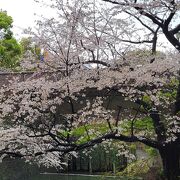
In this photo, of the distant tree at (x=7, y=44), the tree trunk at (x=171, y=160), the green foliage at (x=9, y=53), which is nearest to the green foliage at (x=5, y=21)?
the distant tree at (x=7, y=44)

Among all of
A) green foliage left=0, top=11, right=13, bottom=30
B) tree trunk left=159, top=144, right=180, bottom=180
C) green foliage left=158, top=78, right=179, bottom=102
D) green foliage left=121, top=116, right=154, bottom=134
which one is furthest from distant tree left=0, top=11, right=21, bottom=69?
tree trunk left=159, top=144, right=180, bottom=180

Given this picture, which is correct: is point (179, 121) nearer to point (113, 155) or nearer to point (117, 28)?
point (117, 28)

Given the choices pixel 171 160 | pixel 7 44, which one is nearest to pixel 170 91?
pixel 171 160

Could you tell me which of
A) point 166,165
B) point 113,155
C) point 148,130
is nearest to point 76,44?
point 148,130

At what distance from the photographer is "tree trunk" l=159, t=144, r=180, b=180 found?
7.26 metres

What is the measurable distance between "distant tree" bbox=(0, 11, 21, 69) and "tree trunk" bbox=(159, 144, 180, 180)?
12523mm

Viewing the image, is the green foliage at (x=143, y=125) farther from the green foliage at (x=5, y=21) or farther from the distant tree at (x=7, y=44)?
the green foliage at (x=5, y=21)

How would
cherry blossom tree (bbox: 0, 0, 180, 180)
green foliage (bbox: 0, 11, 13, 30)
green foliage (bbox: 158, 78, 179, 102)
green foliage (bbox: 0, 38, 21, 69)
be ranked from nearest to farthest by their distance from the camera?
1. cherry blossom tree (bbox: 0, 0, 180, 180)
2. green foliage (bbox: 158, 78, 179, 102)
3. green foliage (bbox: 0, 38, 21, 69)
4. green foliage (bbox: 0, 11, 13, 30)

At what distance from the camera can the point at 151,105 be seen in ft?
23.7

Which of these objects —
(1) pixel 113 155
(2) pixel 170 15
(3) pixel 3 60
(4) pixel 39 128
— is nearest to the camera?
(2) pixel 170 15

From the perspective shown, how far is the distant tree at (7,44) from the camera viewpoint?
18.8m

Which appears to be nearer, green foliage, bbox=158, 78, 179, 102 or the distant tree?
green foliage, bbox=158, 78, 179, 102

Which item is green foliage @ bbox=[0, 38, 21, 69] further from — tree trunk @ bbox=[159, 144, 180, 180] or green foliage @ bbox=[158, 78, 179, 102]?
tree trunk @ bbox=[159, 144, 180, 180]

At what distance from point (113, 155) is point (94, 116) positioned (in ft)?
31.2
